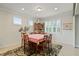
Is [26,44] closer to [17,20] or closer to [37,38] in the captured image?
[37,38]

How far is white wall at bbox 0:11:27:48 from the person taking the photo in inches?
135

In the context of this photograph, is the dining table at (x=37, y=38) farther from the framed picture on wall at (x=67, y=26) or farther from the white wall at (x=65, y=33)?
the framed picture on wall at (x=67, y=26)

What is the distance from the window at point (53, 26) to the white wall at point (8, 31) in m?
0.53

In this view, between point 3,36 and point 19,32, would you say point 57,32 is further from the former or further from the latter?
point 3,36

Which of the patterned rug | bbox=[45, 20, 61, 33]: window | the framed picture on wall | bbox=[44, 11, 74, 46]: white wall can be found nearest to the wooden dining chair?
the patterned rug

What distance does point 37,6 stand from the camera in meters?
3.45

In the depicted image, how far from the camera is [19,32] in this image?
3.44 m

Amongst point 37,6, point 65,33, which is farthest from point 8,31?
point 65,33

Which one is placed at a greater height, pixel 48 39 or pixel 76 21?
pixel 76 21

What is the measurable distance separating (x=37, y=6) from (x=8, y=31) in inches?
34.3

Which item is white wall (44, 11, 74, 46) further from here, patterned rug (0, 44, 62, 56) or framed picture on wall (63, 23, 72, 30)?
patterned rug (0, 44, 62, 56)

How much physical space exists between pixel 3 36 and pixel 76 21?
5.51ft

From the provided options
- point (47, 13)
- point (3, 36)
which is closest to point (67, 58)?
point (47, 13)

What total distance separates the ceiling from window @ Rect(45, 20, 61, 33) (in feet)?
0.61
